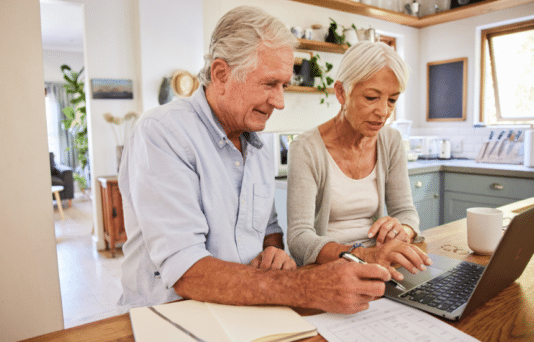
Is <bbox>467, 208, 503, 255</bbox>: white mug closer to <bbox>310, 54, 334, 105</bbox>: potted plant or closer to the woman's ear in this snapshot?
the woman's ear

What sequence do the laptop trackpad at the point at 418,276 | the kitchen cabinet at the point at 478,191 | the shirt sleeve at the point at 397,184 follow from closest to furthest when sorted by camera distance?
1. the laptop trackpad at the point at 418,276
2. the shirt sleeve at the point at 397,184
3. the kitchen cabinet at the point at 478,191

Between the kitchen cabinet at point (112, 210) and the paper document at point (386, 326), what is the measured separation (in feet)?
11.0

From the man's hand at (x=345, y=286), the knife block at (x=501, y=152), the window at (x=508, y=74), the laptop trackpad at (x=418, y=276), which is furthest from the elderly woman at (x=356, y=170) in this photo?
the window at (x=508, y=74)

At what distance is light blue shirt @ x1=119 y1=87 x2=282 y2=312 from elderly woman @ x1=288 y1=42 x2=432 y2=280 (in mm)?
200

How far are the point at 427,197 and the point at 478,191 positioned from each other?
0.39m

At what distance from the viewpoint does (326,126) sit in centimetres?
154

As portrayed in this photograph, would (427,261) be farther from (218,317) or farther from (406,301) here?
(218,317)

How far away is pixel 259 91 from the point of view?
3.24ft

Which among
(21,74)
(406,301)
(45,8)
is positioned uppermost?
(45,8)

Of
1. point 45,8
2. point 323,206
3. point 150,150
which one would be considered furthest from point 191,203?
point 45,8

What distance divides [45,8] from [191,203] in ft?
19.3

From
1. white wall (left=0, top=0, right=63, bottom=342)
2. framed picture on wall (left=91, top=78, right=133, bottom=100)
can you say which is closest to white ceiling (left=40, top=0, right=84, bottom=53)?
framed picture on wall (left=91, top=78, right=133, bottom=100)

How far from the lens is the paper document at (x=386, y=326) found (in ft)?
2.10

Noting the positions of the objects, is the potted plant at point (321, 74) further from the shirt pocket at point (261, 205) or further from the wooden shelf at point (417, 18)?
the shirt pocket at point (261, 205)
